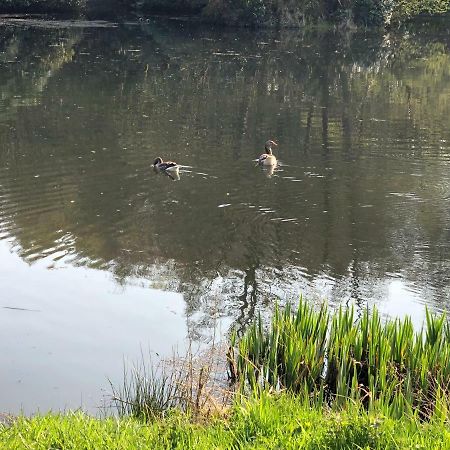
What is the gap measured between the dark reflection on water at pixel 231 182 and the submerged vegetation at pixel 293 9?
66.0ft

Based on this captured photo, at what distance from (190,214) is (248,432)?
9.33 meters

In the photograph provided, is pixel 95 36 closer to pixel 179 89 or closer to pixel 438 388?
pixel 179 89

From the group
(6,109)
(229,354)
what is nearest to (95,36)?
(6,109)

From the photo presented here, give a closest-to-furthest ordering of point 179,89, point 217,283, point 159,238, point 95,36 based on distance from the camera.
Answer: point 217,283 < point 159,238 < point 179,89 < point 95,36

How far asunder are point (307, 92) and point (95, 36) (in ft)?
64.4

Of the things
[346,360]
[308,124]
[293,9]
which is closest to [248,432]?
[346,360]

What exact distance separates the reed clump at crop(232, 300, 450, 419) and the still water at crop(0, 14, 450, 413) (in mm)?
1842

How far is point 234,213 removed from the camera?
1506 centimetres

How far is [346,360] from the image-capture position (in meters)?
7.56

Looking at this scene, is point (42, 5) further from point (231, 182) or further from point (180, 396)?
point (180, 396)

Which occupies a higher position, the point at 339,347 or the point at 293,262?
the point at 339,347

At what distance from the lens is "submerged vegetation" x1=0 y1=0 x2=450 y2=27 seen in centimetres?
5294

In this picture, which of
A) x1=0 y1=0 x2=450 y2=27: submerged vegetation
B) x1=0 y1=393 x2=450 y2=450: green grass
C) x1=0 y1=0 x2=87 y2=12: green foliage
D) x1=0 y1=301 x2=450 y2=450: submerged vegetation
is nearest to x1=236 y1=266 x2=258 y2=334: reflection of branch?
x1=0 y1=301 x2=450 y2=450: submerged vegetation

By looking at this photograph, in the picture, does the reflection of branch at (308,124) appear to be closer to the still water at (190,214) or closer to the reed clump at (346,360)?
the still water at (190,214)
